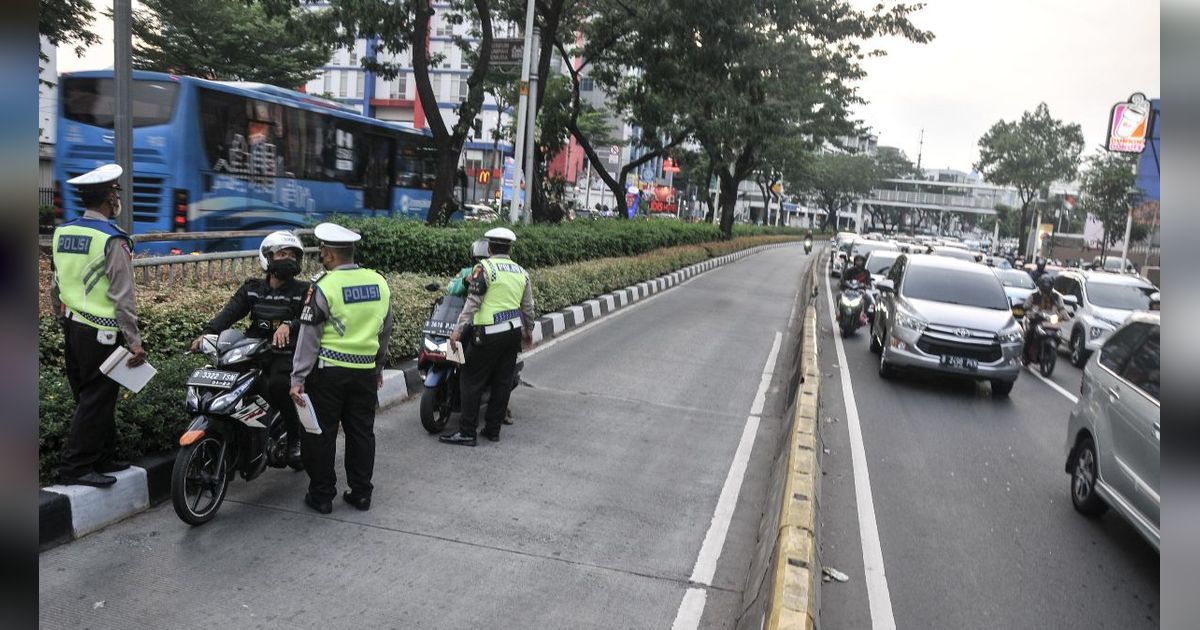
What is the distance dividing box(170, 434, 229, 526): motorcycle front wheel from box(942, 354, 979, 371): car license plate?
8.53m

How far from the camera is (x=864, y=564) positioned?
5215mm

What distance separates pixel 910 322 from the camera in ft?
36.0

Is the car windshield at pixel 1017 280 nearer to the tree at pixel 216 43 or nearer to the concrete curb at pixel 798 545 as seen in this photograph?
the concrete curb at pixel 798 545

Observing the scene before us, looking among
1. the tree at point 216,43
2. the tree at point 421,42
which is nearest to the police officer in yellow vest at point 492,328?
the tree at point 421,42

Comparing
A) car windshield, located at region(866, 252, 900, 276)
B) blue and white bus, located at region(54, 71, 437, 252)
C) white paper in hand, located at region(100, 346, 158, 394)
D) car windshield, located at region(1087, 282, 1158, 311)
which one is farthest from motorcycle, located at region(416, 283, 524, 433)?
car windshield, located at region(866, 252, 900, 276)

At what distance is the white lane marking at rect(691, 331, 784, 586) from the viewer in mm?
4857

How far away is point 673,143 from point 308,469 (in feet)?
79.8

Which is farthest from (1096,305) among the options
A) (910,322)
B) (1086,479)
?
(1086,479)

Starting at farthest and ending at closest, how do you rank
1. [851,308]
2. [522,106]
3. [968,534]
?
[522,106], [851,308], [968,534]

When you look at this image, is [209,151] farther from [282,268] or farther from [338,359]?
[338,359]

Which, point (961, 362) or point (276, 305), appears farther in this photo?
point (961, 362)

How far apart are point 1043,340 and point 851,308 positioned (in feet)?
10.3

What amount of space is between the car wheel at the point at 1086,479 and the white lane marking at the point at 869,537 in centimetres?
146

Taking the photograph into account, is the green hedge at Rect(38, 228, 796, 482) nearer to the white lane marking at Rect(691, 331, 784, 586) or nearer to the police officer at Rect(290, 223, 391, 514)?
the police officer at Rect(290, 223, 391, 514)
